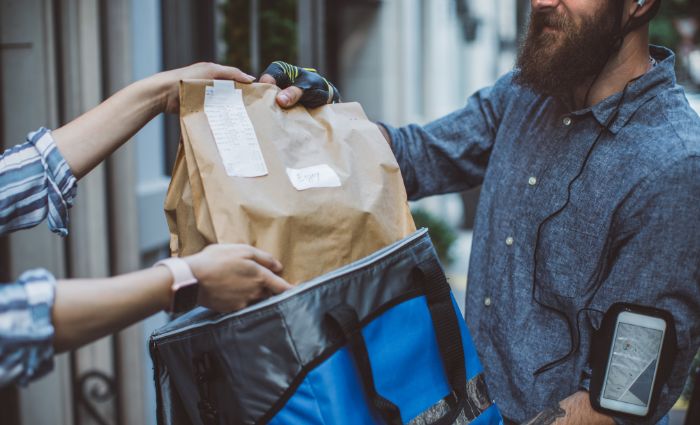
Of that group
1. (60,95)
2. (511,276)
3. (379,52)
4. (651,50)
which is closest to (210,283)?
(511,276)

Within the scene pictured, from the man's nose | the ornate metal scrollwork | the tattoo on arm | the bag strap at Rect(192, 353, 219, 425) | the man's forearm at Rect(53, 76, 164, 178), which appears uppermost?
the man's nose

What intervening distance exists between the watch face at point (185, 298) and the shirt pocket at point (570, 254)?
886 mm

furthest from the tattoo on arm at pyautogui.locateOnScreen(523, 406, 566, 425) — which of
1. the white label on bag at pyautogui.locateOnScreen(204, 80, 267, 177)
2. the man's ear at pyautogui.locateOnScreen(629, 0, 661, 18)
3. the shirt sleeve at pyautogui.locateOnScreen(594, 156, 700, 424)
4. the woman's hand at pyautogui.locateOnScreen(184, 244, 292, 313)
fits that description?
the man's ear at pyautogui.locateOnScreen(629, 0, 661, 18)

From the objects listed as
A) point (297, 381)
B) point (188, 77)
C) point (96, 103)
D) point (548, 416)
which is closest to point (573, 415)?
point (548, 416)

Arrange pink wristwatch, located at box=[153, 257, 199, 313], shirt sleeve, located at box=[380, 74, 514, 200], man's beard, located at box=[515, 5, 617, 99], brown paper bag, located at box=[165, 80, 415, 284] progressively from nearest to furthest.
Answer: pink wristwatch, located at box=[153, 257, 199, 313] < brown paper bag, located at box=[165, 80, 415, 284] < man's beard, located at box=[515, 5, 617, 99] < shirt sleeve, located at box=[380, 74, 514, 200]

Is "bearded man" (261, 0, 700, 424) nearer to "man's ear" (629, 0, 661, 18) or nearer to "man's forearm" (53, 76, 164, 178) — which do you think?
"man's ear" (629, 0, 661, 18)

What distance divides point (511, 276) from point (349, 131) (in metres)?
0.57

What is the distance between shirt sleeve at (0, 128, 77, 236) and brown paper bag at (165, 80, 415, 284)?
25 centimetres

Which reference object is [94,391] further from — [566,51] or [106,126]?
[566,51]

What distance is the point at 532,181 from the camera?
5.96ft

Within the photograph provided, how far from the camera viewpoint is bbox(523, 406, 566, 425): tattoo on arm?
63.9 inches

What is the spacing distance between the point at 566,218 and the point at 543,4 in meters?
0.54

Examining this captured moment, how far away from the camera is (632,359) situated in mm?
1592

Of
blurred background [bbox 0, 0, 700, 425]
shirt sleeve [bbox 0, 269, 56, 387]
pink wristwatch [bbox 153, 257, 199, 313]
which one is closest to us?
shirt sleeve [bbox 0, 269, 56, 387]
